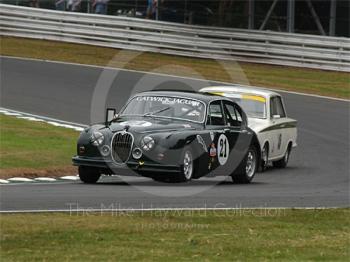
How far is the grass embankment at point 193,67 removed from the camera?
29859 mm

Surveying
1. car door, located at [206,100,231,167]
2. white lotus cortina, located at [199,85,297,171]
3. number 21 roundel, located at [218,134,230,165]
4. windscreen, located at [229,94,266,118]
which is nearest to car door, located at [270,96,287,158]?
white lotus cortina, located at [199,85,297,171]

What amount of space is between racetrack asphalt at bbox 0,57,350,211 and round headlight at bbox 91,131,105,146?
0.63 metres

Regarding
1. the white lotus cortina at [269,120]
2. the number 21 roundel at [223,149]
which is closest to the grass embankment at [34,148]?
the number 21 roundel at [223,149]

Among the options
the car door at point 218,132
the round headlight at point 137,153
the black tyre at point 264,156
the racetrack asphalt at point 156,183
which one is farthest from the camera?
the black tyre at point 264,156

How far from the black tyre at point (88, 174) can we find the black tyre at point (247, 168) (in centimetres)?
230

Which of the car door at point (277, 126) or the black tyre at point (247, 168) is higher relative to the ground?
the car door at point (277, 126)

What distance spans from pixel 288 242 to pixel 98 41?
87.9 ft

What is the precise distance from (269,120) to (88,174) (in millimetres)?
4915

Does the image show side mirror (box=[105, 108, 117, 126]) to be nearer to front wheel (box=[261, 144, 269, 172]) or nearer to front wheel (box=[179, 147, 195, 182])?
front wheel (box=[179, 147, 195, 182])

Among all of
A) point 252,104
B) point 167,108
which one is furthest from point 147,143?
point 252,104

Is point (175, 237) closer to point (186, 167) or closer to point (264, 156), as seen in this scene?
point (186, 167)

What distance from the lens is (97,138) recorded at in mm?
13648

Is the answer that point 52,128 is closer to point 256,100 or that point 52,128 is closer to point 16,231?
point 256,100

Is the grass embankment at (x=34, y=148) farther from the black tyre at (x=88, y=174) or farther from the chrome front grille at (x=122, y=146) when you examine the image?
the chrome front grille at (x=122, y=146)
